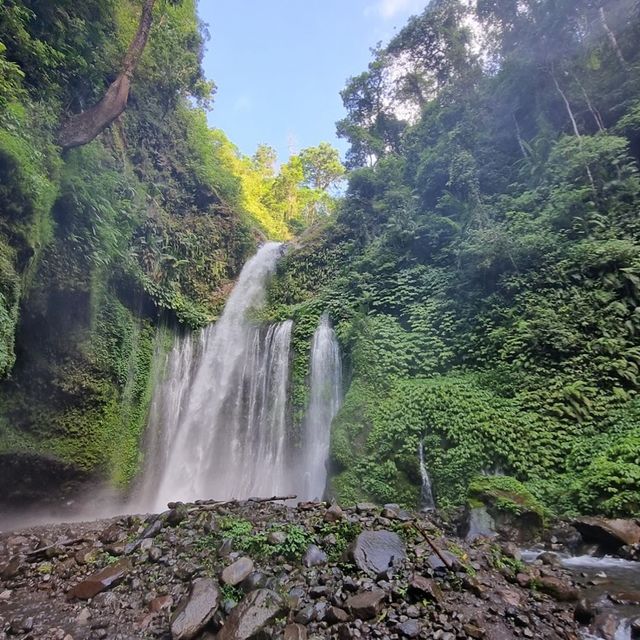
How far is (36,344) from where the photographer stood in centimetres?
944

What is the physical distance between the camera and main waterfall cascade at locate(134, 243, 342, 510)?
11.1 meters

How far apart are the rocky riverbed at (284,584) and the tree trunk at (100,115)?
29.2 ft

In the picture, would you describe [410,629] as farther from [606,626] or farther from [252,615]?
[606,626]

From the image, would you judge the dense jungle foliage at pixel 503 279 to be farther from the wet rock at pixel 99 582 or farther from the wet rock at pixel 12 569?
the wet rock at pixel 12 569

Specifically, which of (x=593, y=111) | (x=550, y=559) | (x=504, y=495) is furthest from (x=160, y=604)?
(x=593, y=111)

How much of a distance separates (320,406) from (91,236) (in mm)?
7585

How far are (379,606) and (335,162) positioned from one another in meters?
33.5

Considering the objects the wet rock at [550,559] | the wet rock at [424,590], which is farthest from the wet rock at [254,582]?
the wet rock at [550,559]

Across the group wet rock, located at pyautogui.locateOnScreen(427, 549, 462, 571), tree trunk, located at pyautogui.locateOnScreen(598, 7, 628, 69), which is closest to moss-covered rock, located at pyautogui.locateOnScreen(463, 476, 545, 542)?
wet rock, located at pyautogui.locateOnScreen(427, 549, 462, 571)

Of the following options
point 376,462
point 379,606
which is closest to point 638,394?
point 376,462

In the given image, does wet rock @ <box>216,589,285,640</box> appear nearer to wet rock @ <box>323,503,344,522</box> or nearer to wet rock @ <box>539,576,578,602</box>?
wet rock @ <box>323,503,344,522</box>

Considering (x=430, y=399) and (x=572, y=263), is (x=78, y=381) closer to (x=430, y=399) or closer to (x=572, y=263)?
(x=430, y=399)

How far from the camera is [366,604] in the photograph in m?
3.74

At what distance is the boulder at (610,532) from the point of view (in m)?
5.43
